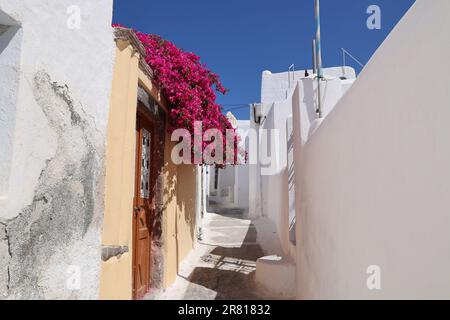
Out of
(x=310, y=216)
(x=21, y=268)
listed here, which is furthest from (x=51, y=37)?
(x=310, y=216)

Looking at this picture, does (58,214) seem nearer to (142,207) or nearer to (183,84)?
(142,207)

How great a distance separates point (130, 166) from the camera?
3004 mm

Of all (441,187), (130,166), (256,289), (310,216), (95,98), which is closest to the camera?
(441,187)

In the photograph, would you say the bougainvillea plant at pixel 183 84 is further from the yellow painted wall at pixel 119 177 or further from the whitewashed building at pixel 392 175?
the whitewashed building at pixel 392 175

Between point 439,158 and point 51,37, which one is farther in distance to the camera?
point 51,37

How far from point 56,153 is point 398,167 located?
1703 mm

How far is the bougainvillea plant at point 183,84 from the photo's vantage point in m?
4.62

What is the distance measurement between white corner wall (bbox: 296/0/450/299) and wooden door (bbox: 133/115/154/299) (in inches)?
94.4

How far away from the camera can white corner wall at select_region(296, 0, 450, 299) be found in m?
1.23

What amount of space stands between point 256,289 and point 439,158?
4926 millimetres

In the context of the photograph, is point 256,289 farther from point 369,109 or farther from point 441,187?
point 441,187

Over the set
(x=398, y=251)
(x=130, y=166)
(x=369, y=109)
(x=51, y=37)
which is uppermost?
(x=51, y=37)

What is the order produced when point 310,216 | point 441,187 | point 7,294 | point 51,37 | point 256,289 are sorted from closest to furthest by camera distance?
point 441,187 < point 7,294 < point 51,37 < point 310,216 < point 256,289

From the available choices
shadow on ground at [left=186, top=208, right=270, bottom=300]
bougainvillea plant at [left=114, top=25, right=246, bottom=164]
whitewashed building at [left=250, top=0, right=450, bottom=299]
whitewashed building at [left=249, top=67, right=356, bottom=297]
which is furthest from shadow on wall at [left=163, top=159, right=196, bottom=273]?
whitewashed building at [left=250, top=0, right=450, bottom=299]
